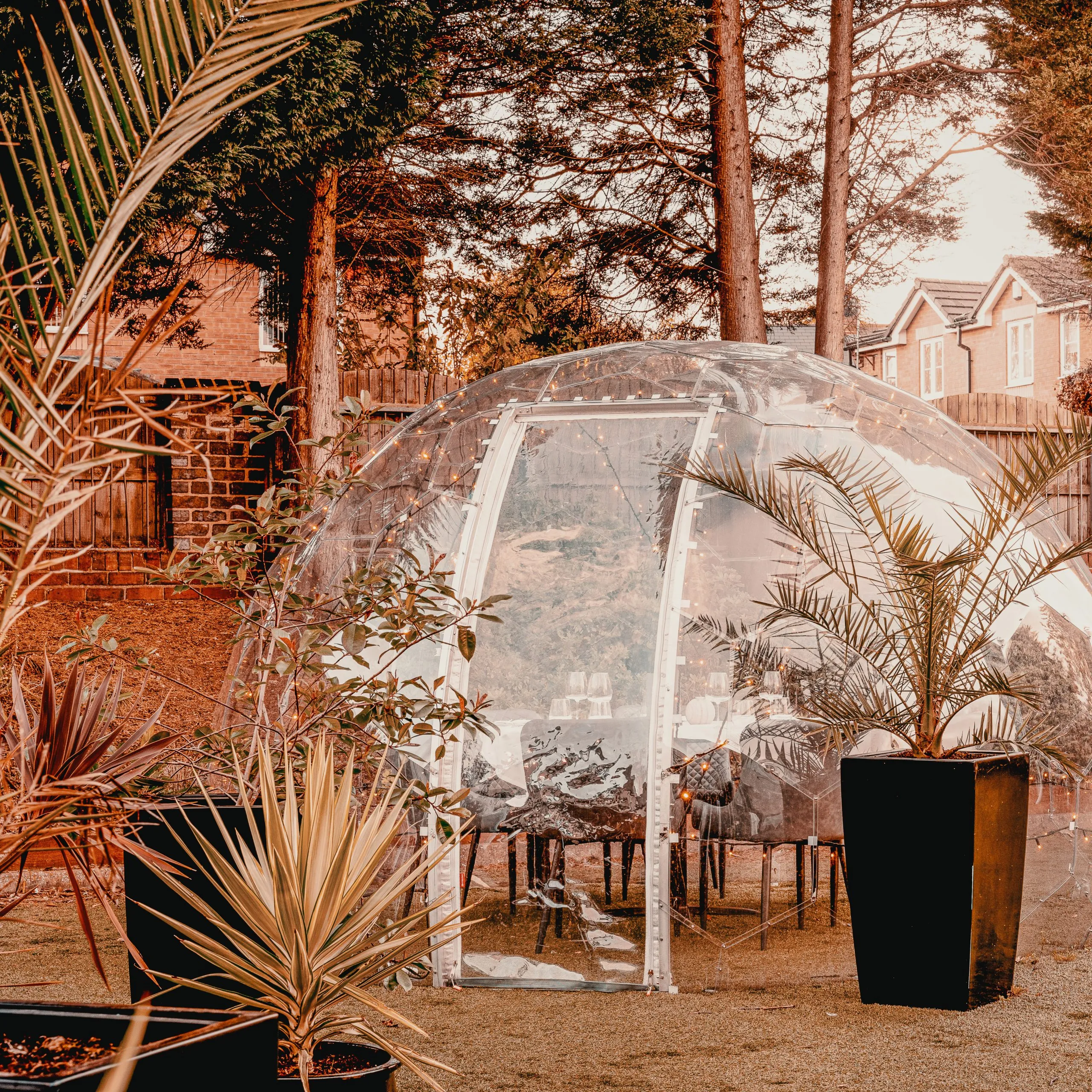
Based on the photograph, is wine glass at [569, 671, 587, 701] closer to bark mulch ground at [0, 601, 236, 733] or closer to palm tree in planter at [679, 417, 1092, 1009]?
palm tree in planter at [679, 417, 1092, 1009]

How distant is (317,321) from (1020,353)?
79.2 feet

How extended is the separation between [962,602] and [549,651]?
68.3 inches

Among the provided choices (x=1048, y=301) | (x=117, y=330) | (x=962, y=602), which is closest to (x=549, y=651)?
(x=962, y=602)

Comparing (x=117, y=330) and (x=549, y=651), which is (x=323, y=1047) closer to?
(x=117, y=330)

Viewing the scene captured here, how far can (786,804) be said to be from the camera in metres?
5.08

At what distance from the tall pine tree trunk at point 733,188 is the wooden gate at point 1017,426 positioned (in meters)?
3.74

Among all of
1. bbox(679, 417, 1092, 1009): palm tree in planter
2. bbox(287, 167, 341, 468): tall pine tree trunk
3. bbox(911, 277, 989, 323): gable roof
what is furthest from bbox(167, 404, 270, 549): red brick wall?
bbox(911, 277, 989, 323): gable roof

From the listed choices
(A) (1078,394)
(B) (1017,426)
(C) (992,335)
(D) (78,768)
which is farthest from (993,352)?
(D) (78,768)

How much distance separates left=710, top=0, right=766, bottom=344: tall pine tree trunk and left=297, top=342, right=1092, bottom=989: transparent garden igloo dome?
16.2 feet

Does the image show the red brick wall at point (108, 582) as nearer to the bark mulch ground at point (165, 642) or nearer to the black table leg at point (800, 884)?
the bark mulch ground at point (165, 642)

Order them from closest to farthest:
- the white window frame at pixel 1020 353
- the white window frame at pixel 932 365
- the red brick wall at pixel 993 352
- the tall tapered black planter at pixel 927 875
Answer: the tall tapered black planter at pixel 927 875 → the red brick wall at pixel 993 352 → the white window frame at pixel 1020 353 → the white window frame at pixel 932 365

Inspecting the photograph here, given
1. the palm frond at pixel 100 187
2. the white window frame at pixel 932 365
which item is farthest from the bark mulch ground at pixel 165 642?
the white window frame at pixel 932 365

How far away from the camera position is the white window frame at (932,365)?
33.6 m

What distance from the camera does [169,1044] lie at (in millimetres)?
1949
